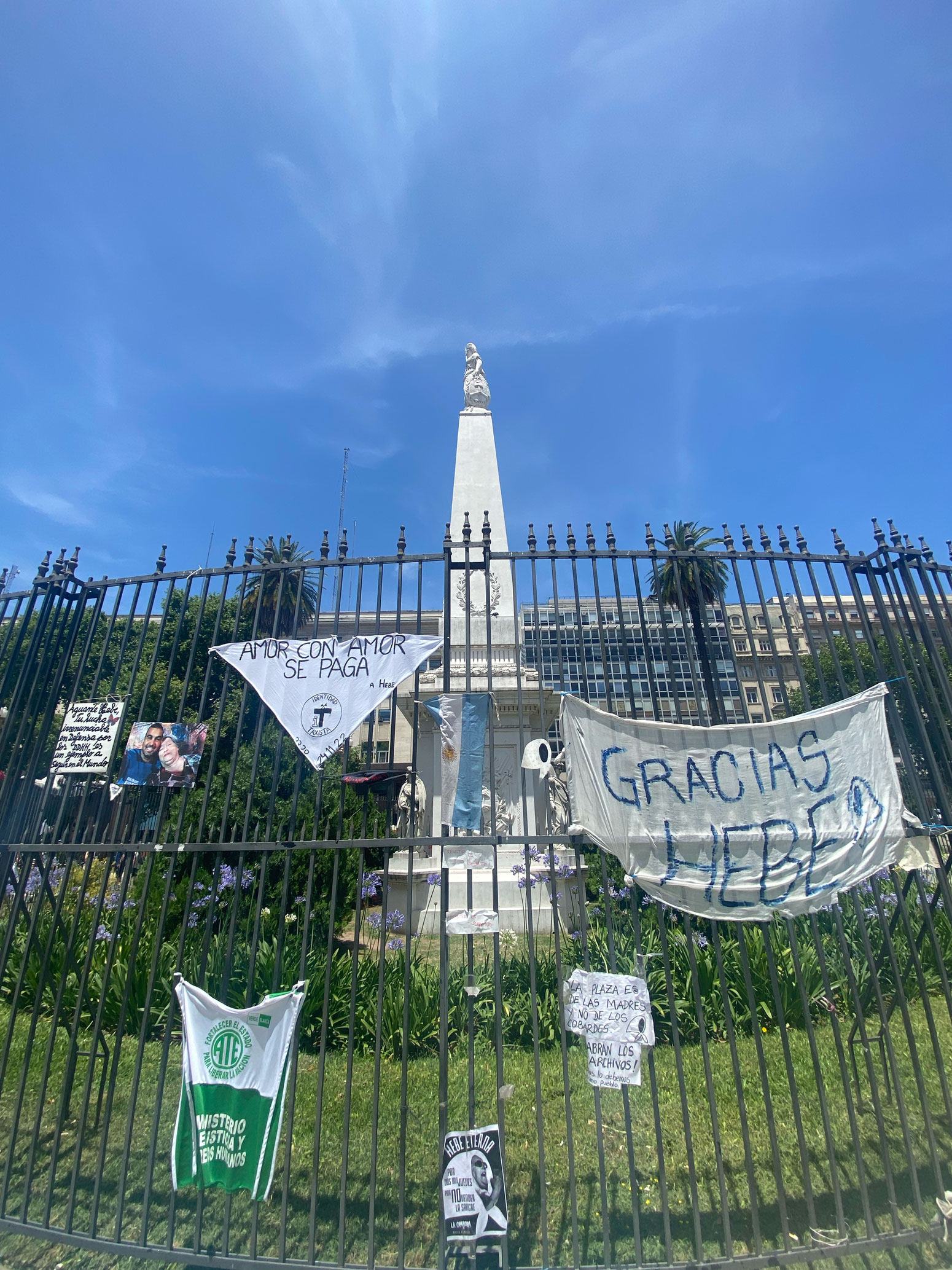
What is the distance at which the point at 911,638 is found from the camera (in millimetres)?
4340

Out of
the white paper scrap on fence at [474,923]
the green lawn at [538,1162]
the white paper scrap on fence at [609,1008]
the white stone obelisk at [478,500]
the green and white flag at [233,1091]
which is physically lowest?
the green lawn at [538,1162]

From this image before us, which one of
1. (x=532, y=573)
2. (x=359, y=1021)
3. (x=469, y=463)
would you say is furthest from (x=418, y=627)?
(x=469, y=463)

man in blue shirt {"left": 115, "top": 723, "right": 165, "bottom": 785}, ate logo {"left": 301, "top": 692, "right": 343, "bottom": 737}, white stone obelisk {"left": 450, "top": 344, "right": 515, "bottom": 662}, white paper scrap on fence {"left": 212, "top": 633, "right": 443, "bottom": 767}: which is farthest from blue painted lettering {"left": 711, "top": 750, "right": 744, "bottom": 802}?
white stone obelisk {"left": 450, "top": 344, "right": 515, "bottom": 662}

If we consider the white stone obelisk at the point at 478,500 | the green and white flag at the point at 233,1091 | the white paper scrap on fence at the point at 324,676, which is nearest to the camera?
the green and white flag at the point at 233,1091

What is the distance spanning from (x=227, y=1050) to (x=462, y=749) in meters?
2.09

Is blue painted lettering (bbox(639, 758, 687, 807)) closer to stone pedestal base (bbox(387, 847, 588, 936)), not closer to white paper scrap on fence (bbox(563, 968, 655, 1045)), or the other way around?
white paper scrap on fence (bbox(563, 968, 655, 1045))

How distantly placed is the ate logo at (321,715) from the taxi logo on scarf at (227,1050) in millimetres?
1646

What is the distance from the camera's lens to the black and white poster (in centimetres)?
325

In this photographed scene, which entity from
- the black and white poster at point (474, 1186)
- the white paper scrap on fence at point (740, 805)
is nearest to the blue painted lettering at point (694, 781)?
the white paper scrap on fence at point (740, 805)

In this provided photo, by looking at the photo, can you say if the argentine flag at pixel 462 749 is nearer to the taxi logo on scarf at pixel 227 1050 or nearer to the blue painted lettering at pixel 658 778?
the blue painted lettering at pixel 658 778

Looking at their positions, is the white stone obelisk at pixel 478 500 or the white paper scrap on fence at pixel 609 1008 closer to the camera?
the white paper scrap on fence at pixel 609 1008

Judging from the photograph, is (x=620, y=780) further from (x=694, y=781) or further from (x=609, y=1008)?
(x=609, y=1008)

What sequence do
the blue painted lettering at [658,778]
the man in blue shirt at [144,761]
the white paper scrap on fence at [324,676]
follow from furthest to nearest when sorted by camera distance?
the man in blue shirt at [144,761] < the white paper scrap on fence at [324,676] < the blue painted lettering at [658,778]

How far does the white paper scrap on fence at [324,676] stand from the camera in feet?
13.0
